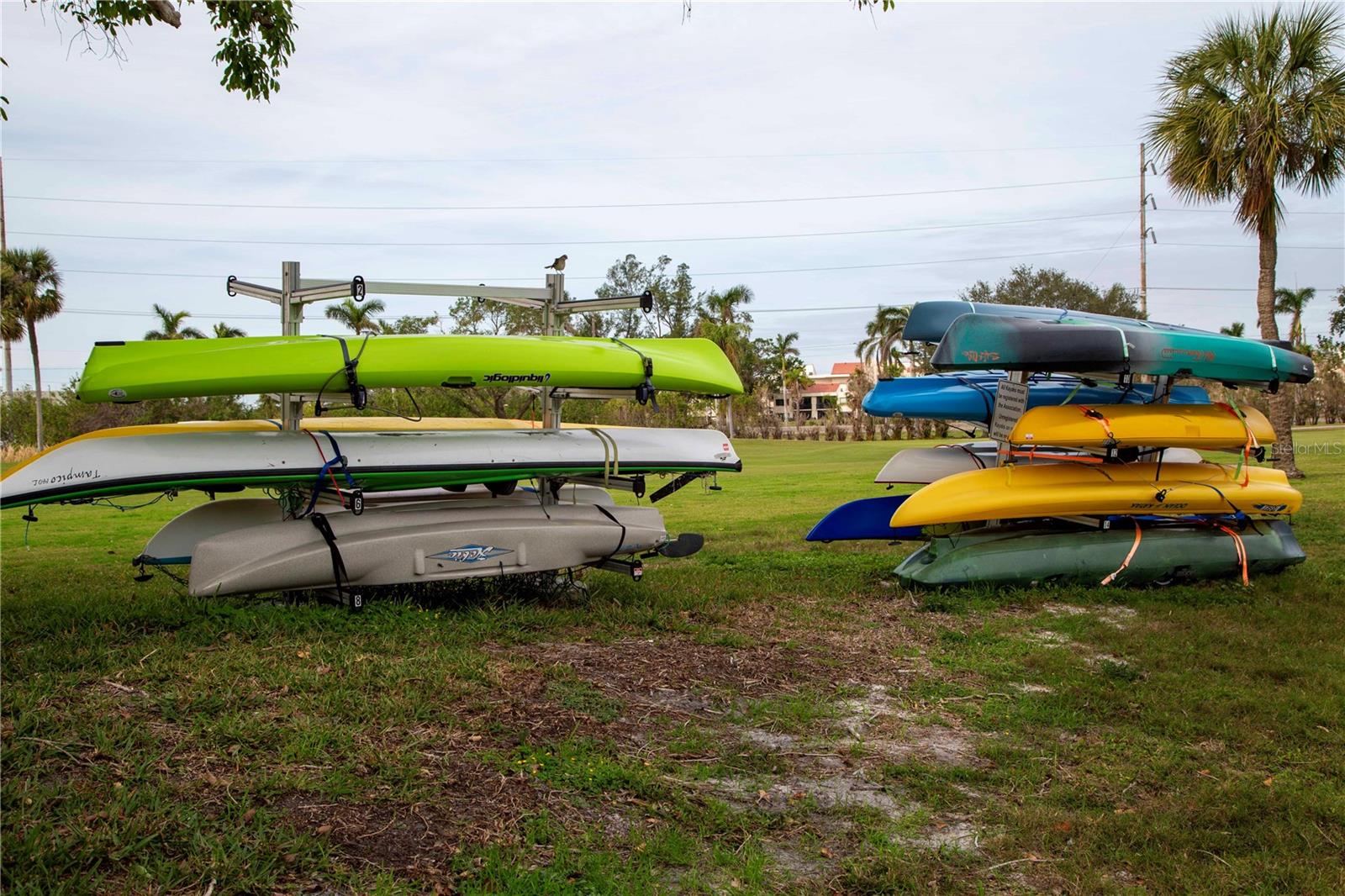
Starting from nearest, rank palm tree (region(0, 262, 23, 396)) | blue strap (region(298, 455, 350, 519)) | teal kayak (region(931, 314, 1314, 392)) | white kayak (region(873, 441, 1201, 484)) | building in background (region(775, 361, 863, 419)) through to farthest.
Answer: blue strap (region(298, 455, 350, 519))
teal kayak (region(931, 314, 1314, 392))
white kayak (region(873, 441, 1201, 484))
palm tree (region(0, 262, 23, 396))
building in background (region(775, 361, 863, 419))

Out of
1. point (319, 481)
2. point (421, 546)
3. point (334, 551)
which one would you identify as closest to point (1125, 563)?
point (421, 546)

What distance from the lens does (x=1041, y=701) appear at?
17.7 feet

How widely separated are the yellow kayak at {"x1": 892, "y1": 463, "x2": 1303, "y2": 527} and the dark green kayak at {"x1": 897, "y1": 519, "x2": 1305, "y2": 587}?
23 centimetres

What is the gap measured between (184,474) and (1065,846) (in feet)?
17.6

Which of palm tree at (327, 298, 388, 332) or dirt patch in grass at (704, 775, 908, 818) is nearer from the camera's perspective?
dirt patch in grass at (704, 775, 908, 818)

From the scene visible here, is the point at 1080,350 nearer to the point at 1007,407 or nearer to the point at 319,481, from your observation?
the point at 1007,407

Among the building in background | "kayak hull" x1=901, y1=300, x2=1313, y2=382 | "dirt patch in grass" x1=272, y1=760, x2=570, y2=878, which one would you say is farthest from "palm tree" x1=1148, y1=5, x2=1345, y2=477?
the building in background

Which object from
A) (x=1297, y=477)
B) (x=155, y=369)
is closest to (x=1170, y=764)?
(x=155, y=369)

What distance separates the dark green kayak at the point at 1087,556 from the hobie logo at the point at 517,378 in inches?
135

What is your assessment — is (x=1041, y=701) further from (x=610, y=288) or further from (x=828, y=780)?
(x=610, y=288)

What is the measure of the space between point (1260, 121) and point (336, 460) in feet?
46.2

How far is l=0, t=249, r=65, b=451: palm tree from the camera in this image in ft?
115

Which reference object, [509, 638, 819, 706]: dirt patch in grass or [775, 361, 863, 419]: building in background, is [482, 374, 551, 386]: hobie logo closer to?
[509, 638, 819, 706]: dirt patch in grass

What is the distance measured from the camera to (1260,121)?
14.5 metres
